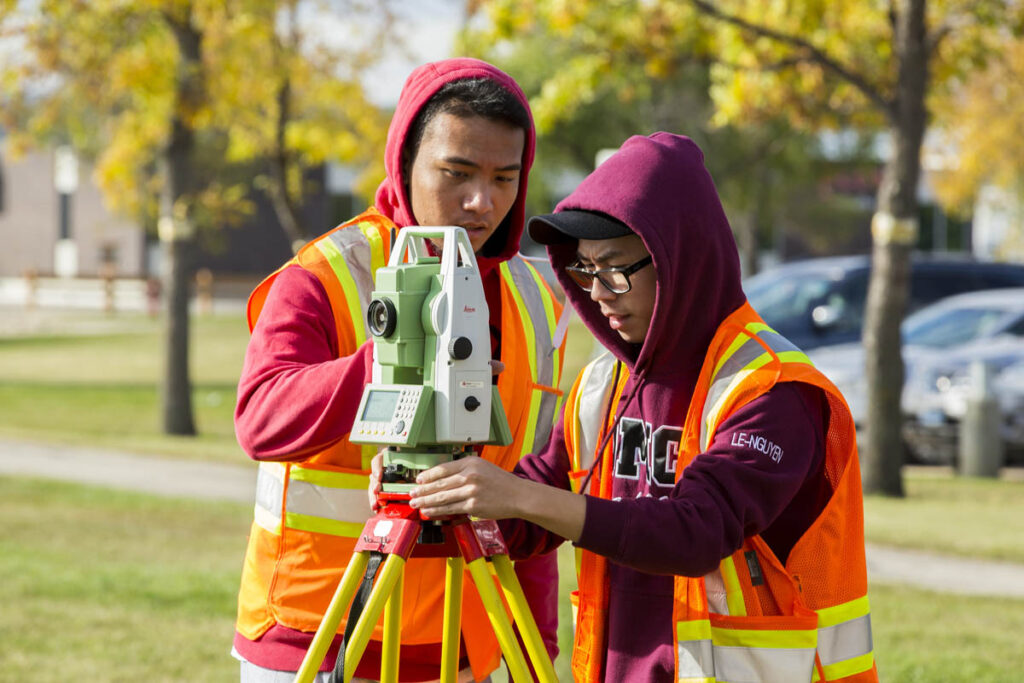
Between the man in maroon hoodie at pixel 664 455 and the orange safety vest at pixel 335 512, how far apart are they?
20cm

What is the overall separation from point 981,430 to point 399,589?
396 inches

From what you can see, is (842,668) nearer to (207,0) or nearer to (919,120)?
(919,120)

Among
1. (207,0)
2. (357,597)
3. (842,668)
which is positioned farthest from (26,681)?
(207,0)

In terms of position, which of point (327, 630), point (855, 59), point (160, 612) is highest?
point (855, 59)

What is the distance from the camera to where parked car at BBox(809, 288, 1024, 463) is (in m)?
12.3

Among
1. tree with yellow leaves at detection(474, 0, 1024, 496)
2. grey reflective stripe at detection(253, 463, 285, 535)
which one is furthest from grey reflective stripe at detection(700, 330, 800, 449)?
tree with yellow leaves at detection(474, 0, 1024, 496)

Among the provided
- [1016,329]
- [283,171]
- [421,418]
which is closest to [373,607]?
[421,418]

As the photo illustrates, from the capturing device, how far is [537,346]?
294 centimetres

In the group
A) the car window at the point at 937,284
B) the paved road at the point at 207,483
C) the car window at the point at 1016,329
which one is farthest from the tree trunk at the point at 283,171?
the car window at the point at 1016,329

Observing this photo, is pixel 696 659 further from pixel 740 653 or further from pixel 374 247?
pixel 374 247

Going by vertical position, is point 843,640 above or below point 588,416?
below

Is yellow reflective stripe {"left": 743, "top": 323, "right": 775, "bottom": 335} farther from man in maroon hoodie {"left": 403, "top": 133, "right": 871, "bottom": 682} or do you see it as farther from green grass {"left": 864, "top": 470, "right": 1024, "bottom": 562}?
green grass {"left": 864, "top": 470, "right": 1024, "bottom": 562}

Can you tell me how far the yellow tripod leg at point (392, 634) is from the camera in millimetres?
2443

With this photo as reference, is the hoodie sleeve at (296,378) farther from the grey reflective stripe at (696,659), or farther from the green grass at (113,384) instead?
the green grass at (113,384)
